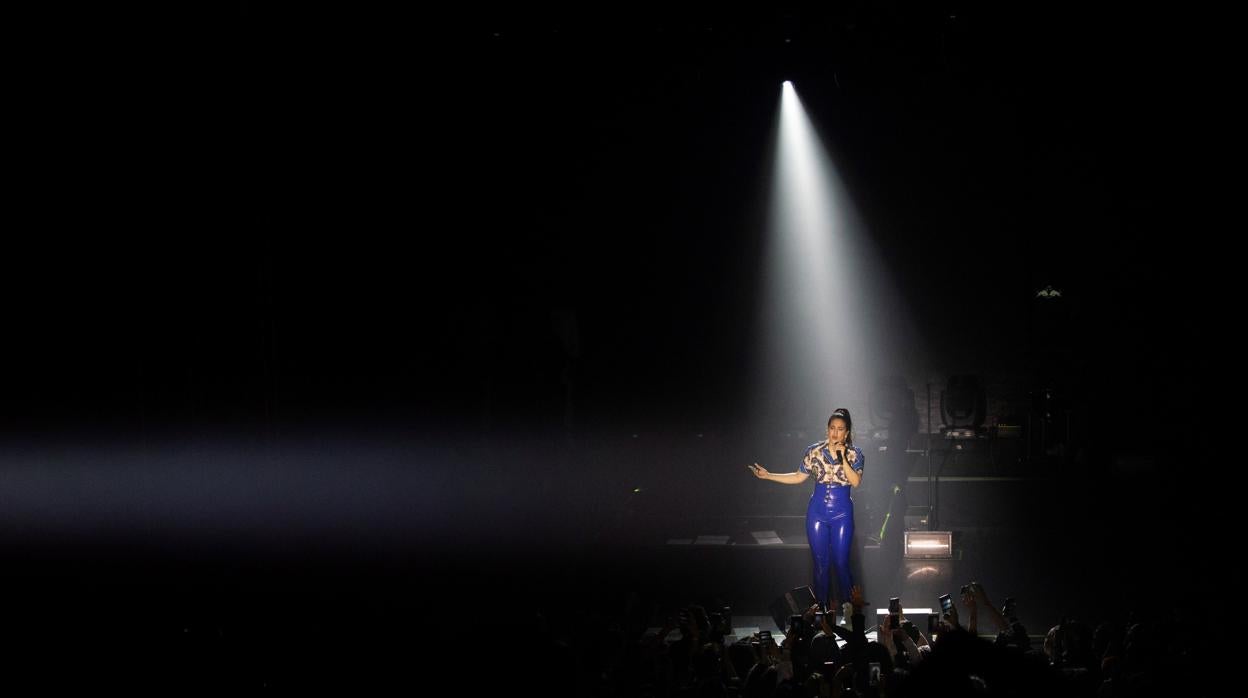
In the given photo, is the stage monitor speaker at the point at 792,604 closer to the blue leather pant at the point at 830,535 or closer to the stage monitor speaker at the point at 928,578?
the blue leather pant at the point at 830,535

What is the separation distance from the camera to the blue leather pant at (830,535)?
7.24 metres

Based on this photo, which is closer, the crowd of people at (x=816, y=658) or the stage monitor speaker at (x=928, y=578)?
the crowd of people at (x=816, y=658)

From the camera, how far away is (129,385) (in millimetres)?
5051

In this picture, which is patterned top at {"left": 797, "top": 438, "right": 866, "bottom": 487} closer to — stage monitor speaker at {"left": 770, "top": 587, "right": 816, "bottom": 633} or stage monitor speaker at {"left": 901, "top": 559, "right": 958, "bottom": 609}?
stage monitor speaker at {"left": 901, "top": 559, "right": 958, "bottom": 609}

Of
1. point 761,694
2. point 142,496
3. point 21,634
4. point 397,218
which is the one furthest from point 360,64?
point 761,694

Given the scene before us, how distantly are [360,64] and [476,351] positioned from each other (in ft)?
8.93

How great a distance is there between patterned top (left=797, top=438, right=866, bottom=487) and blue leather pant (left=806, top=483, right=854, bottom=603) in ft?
0.18

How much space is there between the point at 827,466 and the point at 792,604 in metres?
1.32

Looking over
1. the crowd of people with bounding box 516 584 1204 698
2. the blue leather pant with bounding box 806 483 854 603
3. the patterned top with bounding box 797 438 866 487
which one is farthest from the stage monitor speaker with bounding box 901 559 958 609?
the crowd of people with bounding box 516 584 1204 698

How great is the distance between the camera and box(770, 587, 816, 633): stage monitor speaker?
6.22m

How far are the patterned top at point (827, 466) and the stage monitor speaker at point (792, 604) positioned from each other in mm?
1105

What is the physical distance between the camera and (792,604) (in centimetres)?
621

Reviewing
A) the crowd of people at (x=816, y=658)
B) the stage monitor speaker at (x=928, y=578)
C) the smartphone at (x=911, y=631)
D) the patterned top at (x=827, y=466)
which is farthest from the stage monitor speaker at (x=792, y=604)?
the stage monitor speaker at (x=928, y=578)

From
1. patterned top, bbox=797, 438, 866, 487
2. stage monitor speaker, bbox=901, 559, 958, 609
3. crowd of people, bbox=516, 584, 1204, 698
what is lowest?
stage monitor speaker, bbox=901, 559, 958, 609
